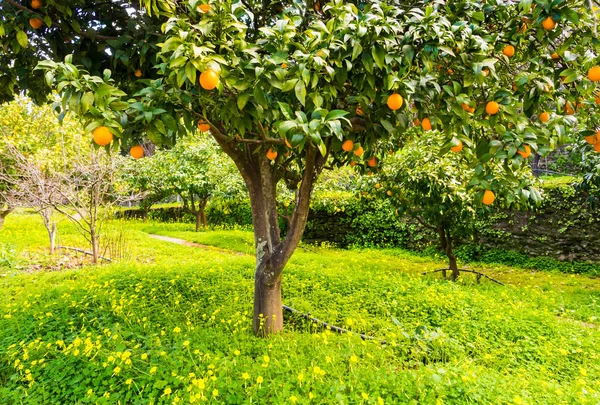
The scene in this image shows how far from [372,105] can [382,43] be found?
0.53 metres

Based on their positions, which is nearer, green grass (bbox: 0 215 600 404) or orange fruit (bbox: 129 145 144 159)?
orange fruit (bbox: 129 145 144 159)

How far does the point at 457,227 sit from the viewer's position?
19.5 ft

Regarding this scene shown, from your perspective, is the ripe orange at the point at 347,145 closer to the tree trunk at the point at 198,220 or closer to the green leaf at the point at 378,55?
the green leaf at the point at 378,55

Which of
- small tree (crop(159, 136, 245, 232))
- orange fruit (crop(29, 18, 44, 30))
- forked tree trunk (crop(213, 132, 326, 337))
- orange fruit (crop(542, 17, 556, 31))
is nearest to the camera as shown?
orange fruit (crop(542, 17, 556, 31))

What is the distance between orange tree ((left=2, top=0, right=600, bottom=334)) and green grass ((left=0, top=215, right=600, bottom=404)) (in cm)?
146

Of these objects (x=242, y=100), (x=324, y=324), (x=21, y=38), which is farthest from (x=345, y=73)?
(x=324, y=324)

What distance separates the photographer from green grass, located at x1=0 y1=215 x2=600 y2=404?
7.75 feet

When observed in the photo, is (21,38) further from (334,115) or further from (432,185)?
(432,185)

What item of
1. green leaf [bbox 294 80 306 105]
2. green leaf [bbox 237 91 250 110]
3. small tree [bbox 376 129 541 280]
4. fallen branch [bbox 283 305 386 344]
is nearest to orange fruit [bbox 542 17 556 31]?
green leaf [bbox 294 80 306 105]

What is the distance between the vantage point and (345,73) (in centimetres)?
190

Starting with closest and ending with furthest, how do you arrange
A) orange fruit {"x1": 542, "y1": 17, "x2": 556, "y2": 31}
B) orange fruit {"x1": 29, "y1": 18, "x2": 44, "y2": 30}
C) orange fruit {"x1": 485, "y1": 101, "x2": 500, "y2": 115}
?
orange fruit {"x1": 542, "y1": 17, "x2": 556, "y2": 31} < orange fruit {"x1": 485, "y1": 101, "x2": 500, "y2": 115} < orange fruit {"x1": 29, "y1": 18, "x2": 44, "y2": 30}

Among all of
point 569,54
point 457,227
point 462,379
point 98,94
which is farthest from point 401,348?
point 457,227

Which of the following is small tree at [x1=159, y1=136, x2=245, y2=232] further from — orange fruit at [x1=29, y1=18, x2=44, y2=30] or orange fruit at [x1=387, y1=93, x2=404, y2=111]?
orange fruit at [x1=387, y1=93, x2=404, y2=111]

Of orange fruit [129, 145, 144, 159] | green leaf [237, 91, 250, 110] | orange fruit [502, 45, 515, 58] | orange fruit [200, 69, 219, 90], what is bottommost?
orange fruit [129, 145, 144, 159]
